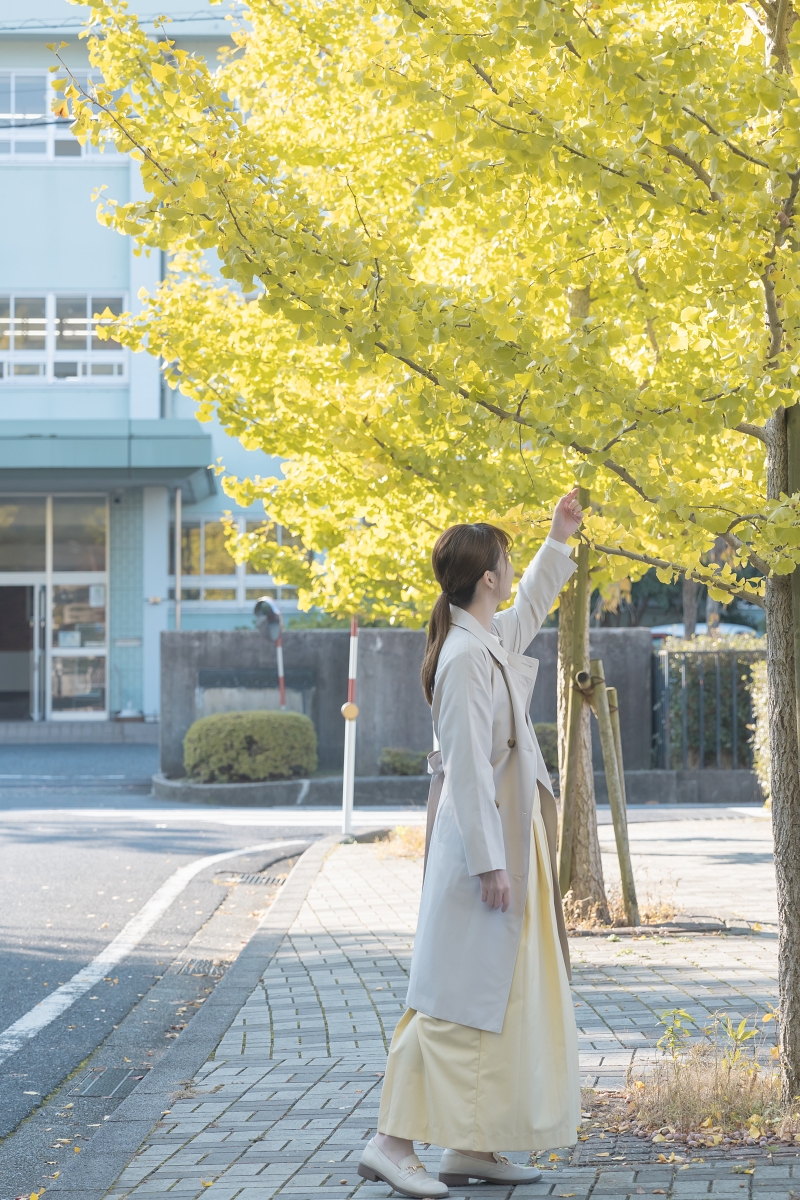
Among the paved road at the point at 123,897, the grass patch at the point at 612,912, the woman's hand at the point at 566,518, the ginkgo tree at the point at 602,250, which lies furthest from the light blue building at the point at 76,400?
the woman's hand at the point at 566,518

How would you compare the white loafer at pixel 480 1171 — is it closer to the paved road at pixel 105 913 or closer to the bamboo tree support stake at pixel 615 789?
the paved road at pixel 105 913

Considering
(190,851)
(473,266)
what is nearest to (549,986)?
(473,266)

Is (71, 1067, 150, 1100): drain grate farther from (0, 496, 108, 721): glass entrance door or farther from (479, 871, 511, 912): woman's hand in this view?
(0, 496, 108, 721): glass entrance door

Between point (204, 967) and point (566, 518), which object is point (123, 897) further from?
point (566, 518)

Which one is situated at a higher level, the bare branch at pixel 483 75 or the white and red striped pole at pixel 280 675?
the bare branch at pixel 483 75

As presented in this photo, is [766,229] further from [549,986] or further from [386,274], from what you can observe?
[549,986]

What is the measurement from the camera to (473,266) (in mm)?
7660

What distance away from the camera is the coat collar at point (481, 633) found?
12.1 feet

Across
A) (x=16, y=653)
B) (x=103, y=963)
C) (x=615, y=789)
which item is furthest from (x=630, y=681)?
(x=16, y=653)

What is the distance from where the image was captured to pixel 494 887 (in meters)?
3.42

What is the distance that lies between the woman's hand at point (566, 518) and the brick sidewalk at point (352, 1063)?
67.2 inches

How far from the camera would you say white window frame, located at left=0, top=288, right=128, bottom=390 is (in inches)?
1009

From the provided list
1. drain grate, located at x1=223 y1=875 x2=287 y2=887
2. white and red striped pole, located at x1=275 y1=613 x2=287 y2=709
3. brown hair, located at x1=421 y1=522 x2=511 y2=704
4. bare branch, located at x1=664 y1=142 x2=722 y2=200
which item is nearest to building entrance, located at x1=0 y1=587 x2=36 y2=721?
white and red striped pole, located at x1=275 y1=613 x2=287 y2=709

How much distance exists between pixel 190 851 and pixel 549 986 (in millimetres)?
7802
